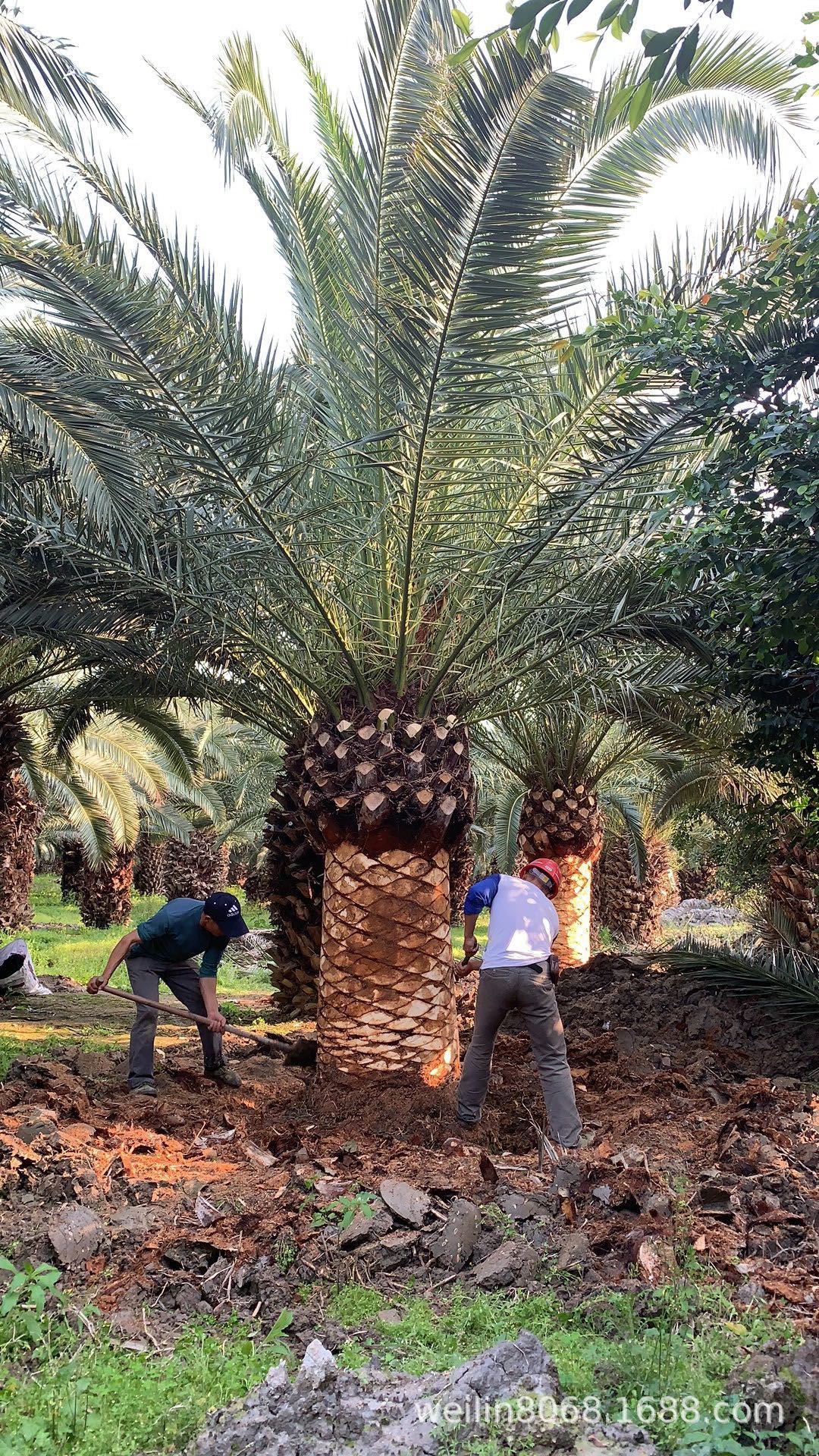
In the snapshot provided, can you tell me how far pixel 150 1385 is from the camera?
325cm

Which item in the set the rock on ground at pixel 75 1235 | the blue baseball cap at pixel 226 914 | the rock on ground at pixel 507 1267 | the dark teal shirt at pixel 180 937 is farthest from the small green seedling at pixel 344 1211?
the dark teal shirt at pixel 180 937

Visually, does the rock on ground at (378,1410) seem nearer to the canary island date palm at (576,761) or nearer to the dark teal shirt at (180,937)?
the dark teal shirt at (180,937)

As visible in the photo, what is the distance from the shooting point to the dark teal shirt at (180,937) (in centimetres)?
760

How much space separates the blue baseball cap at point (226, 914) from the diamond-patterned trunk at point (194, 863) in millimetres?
19149

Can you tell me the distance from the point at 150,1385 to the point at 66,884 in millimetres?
30240

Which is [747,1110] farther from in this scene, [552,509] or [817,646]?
[552,509]

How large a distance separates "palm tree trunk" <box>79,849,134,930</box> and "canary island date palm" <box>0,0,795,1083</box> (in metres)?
17.2

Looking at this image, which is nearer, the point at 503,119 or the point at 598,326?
the point at 503,119

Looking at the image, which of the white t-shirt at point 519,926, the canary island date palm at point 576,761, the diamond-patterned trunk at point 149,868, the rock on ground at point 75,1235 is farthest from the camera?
the diamond-patterned trunk at point 149,868

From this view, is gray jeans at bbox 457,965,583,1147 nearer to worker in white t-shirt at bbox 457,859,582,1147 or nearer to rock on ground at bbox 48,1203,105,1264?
worker in white t-shirt at bbox 457,859,582,1147

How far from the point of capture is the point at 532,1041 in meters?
6.12

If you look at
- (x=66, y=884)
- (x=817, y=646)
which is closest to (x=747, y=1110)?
→ (x=817, y=646)

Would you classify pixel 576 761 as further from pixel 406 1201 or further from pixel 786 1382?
pixel 786 1382

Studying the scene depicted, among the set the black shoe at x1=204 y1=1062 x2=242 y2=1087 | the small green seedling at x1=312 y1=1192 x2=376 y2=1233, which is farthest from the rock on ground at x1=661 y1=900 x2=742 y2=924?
the small green seedling at x1=312 y1=1192 x2=376 y2=1233
